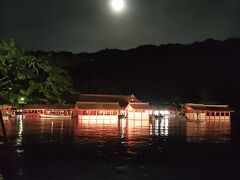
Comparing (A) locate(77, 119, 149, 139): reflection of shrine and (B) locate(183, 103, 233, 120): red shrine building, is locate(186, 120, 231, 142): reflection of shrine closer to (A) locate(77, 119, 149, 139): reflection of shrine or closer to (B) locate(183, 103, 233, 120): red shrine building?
(A) locate(77, 119, 149, 139): reflection of shrine

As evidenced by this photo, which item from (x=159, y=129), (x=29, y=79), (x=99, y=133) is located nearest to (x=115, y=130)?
(x=99, y=133)

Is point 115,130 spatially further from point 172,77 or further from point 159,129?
point 172,77

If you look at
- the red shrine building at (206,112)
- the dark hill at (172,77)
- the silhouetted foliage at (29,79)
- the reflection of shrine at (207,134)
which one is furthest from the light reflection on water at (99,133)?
the dark hill at (172,77)

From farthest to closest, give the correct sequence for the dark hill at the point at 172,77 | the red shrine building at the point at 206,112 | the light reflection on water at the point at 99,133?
the dark hill at the point at 172,77
the red shrine building at the point at 206,112
the light reflection on water at the point at 99,133

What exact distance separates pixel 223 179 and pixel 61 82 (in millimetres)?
10195

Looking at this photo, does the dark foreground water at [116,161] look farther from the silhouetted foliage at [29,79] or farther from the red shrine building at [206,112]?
the red shrine building at [206,112]

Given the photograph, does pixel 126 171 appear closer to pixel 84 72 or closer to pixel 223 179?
pixel 223 179

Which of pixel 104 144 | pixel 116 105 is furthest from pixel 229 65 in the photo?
pixel 104 144

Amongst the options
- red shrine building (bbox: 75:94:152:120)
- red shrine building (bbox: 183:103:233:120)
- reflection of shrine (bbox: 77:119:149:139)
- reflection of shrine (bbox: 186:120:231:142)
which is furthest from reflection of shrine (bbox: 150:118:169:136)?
red shrine building (bbox: 183:103:233:120)

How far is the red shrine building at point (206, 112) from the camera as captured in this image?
90.4m

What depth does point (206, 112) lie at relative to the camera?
3588 inches

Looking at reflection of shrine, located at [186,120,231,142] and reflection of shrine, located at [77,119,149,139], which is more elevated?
reflection of shrine, located at [77,119,149,139]

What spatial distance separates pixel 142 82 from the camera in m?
155

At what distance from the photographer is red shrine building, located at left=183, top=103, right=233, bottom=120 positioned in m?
90.4
